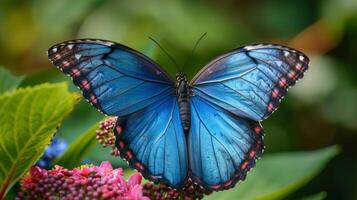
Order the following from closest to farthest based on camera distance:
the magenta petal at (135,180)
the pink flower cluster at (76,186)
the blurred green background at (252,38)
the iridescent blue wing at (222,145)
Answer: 1. the pink flower cluster at (76,186)
2. the magenta petal at (135,180)
3. the iridescent blue wing at (222,145)
4. the blurred green background at (252,38)

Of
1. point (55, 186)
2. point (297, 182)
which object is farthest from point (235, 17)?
point (55, 186)

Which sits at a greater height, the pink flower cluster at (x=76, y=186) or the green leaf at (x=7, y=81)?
the green leaf at (x=7, y=81)

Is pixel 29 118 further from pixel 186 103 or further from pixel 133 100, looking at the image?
pixel 186 103

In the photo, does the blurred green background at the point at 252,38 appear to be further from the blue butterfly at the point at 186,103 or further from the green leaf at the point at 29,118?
the green leaf at the point at 29,118

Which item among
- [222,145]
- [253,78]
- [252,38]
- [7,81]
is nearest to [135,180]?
[222,145]

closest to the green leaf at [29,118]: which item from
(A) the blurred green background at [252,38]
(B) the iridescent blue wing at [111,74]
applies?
(B) the iridescent blue wing at [111,74]

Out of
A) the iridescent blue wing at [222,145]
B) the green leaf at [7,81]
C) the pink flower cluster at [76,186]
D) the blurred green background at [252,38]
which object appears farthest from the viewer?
the blurred green background at [252,38]

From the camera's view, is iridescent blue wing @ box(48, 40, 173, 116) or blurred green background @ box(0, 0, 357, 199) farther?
blurred green background @ box(0, 0, 357, 199)

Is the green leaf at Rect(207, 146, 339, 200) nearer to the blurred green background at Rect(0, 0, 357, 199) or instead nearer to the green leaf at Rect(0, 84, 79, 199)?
the green leaf at Rect(0, 84, 79, 199)

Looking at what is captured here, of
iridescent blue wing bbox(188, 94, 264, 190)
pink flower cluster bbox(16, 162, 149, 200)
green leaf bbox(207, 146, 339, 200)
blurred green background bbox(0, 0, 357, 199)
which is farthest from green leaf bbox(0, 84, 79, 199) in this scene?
blurred green background bbox(0, 0, 357, 199)
